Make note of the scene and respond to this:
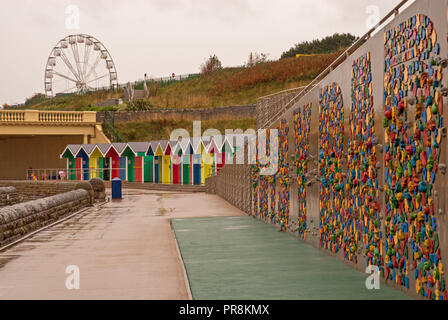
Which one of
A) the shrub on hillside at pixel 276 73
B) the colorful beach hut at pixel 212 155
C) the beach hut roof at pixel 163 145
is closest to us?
the colorful beach hut at pixel 212 155

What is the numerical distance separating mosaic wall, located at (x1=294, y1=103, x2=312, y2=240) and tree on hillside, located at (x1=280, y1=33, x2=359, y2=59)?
79032 millimetres

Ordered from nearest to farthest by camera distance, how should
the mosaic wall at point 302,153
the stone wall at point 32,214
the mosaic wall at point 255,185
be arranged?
the mosaic wall at point 302,153, the stone wall at point 32,214, the mosaic wall at point 255,185

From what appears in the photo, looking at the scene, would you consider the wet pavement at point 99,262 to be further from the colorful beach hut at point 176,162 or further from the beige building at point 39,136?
the beige building at point 39,136

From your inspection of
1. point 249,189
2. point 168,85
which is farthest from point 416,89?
point 168,85

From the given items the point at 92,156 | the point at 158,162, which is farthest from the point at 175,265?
the point at 92,156

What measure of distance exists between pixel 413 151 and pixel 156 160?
120 ft

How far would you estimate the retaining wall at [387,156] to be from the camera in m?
5.43

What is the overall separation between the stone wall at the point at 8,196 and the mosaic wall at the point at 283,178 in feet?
54.0

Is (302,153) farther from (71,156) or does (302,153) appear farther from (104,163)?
(71,156)

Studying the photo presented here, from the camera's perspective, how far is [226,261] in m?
9.09

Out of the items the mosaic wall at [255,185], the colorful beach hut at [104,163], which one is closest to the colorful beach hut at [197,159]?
the colorful beach hut at [104,163]

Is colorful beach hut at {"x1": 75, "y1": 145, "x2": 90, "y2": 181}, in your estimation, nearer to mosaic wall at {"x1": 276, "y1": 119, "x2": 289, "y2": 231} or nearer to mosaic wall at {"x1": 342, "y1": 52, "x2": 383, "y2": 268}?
mosaic wall at {"x1": 276, "y1": 119, "x2": 289, "y2": 231}
